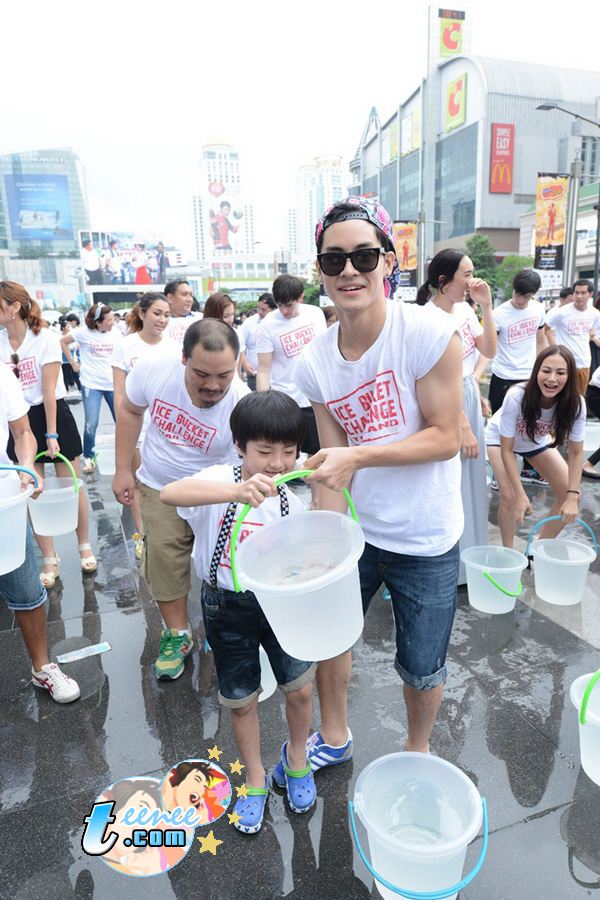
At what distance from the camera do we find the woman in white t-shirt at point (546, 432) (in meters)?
3.38

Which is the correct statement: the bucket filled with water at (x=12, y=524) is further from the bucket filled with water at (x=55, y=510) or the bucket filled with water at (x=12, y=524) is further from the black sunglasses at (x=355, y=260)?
the black sunglasses at (x=355, y=260)

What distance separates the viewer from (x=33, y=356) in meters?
3.53

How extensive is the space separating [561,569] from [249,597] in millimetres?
2210

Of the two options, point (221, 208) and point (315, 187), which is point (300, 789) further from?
point (315, 187)

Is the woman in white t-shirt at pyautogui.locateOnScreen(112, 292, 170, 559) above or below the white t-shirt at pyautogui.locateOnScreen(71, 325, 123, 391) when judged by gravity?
above

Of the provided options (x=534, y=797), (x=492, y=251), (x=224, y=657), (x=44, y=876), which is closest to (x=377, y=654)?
(x=534, y=797)

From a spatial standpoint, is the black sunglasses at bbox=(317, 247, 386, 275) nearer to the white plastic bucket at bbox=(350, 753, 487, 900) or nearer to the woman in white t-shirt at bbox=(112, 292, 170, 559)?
the white plastic bucket at bbox=(350, 753, 487, 900)

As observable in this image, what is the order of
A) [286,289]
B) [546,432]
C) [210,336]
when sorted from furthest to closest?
[286,289] < [546,432] < [210,336]

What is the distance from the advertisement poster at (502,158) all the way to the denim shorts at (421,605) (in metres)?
64.3

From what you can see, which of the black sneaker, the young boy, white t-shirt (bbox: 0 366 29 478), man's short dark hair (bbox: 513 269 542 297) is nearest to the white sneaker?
white t-shirt (bbox: 0 366 29 478)

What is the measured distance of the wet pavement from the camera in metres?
1.79

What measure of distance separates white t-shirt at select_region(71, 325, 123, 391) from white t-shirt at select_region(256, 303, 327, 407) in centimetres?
216

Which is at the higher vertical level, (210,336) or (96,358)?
(210,336)

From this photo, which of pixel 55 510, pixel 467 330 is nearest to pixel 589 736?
pixel 467 330
